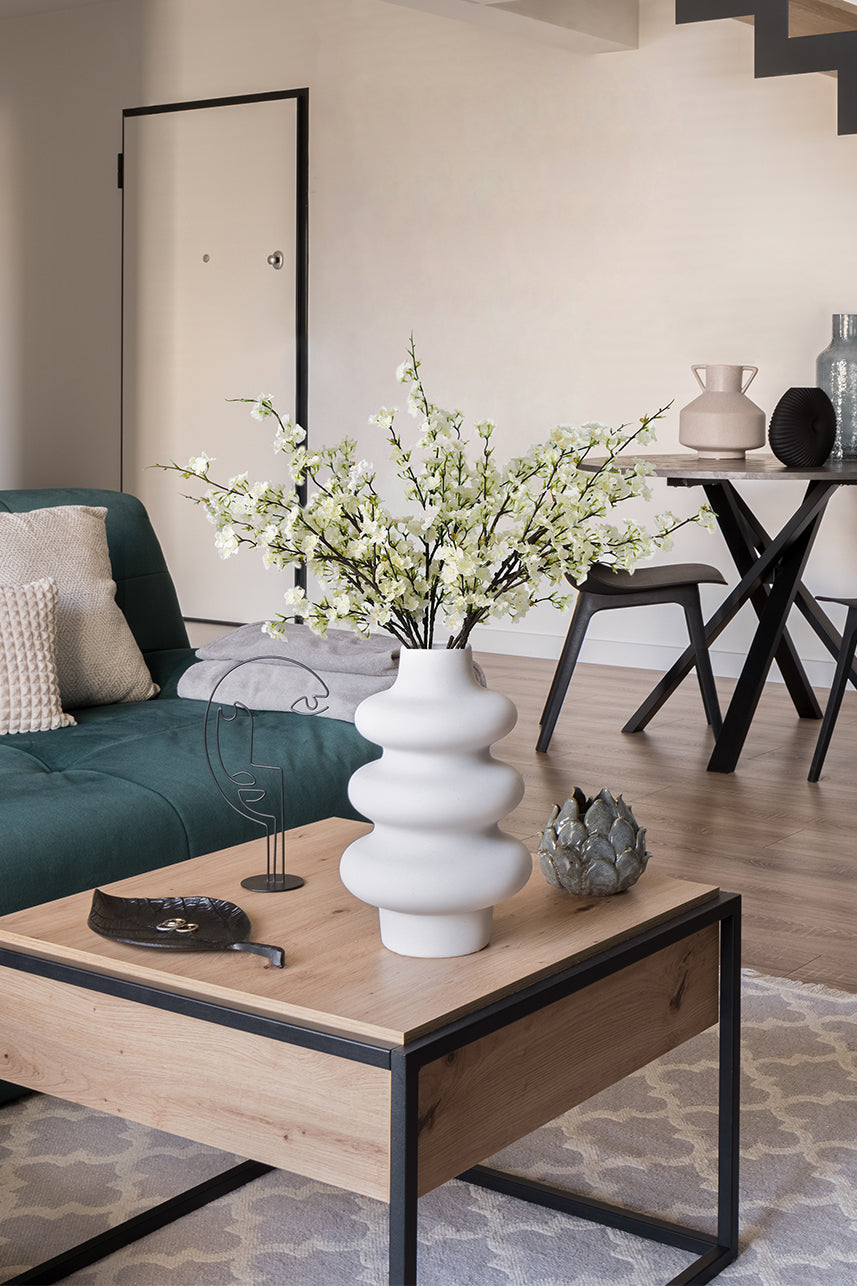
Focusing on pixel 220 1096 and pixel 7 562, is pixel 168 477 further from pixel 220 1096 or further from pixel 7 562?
pixel 220 1096

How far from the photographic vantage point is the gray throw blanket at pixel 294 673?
2.79 meters

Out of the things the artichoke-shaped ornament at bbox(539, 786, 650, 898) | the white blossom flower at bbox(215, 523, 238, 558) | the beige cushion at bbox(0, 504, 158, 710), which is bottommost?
the artichoke-shaped ornament at bbox(539, 786, 650, 898)

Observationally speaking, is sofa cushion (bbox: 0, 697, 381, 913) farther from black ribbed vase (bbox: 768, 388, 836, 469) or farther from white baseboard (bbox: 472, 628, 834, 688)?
white baseboard (bbox: 472, 628, 834, 688)

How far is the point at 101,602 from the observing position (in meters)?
2.83

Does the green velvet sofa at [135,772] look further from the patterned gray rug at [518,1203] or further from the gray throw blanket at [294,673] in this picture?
the patterned gray rug at [518,1203]

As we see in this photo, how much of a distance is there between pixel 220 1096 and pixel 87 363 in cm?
647

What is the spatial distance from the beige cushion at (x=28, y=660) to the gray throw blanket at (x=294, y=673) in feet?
1.03

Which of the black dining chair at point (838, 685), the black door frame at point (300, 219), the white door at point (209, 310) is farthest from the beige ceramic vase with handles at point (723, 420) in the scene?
the white door at point (209, 310)

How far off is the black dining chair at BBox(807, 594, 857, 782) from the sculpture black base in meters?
2.62

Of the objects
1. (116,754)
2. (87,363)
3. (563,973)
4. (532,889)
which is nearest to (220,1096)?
(563,973)

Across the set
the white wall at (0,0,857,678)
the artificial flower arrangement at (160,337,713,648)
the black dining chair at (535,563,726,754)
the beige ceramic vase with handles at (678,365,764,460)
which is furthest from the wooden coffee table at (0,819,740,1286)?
the white wall at (0,0,857,678)

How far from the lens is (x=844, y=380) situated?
464cm

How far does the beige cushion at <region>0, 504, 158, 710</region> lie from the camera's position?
2.76 meters

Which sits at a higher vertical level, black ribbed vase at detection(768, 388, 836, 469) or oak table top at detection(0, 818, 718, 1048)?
black ribbed vase at detection(768, 388, 836, 469)
